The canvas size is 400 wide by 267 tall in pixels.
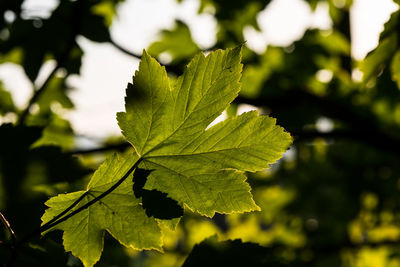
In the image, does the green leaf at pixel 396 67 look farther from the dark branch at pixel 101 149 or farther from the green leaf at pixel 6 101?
the green leaf at pixel 6 101

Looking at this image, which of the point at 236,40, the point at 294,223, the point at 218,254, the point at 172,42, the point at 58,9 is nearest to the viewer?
the point at 218,254

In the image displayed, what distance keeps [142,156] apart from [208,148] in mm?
147

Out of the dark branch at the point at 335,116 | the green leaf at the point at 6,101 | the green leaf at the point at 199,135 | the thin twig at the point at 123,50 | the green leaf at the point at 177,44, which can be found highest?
the green leaf at the point at 199,135

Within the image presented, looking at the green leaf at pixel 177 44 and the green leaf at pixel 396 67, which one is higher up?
the green leaf at pixel 396 67

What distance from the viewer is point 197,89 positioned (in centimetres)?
74

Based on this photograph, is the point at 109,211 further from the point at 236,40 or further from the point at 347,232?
the point at 347,232

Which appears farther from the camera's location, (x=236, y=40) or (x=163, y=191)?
(x=236, y=40)

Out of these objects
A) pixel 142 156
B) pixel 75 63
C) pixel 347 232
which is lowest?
pixel 347 232

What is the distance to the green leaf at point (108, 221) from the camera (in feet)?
2.53

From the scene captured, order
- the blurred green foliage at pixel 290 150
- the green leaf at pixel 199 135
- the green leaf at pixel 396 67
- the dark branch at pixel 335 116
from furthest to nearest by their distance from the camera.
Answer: the dark branch at pixel 335 116
the green leaf at pixel 396 67
the blurred green foliage at pixel 290 150
the green leaf at pixel 199 135

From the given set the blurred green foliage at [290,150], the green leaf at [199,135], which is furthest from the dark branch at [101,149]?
the green leaf at [199,135]

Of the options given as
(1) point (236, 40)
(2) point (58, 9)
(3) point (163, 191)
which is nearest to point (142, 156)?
(3) point (163, 191)

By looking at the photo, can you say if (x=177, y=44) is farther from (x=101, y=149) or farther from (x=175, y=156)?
(x=175, y=156)

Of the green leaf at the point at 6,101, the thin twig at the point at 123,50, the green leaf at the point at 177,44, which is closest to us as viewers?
the thin twig at the point at 123,50
